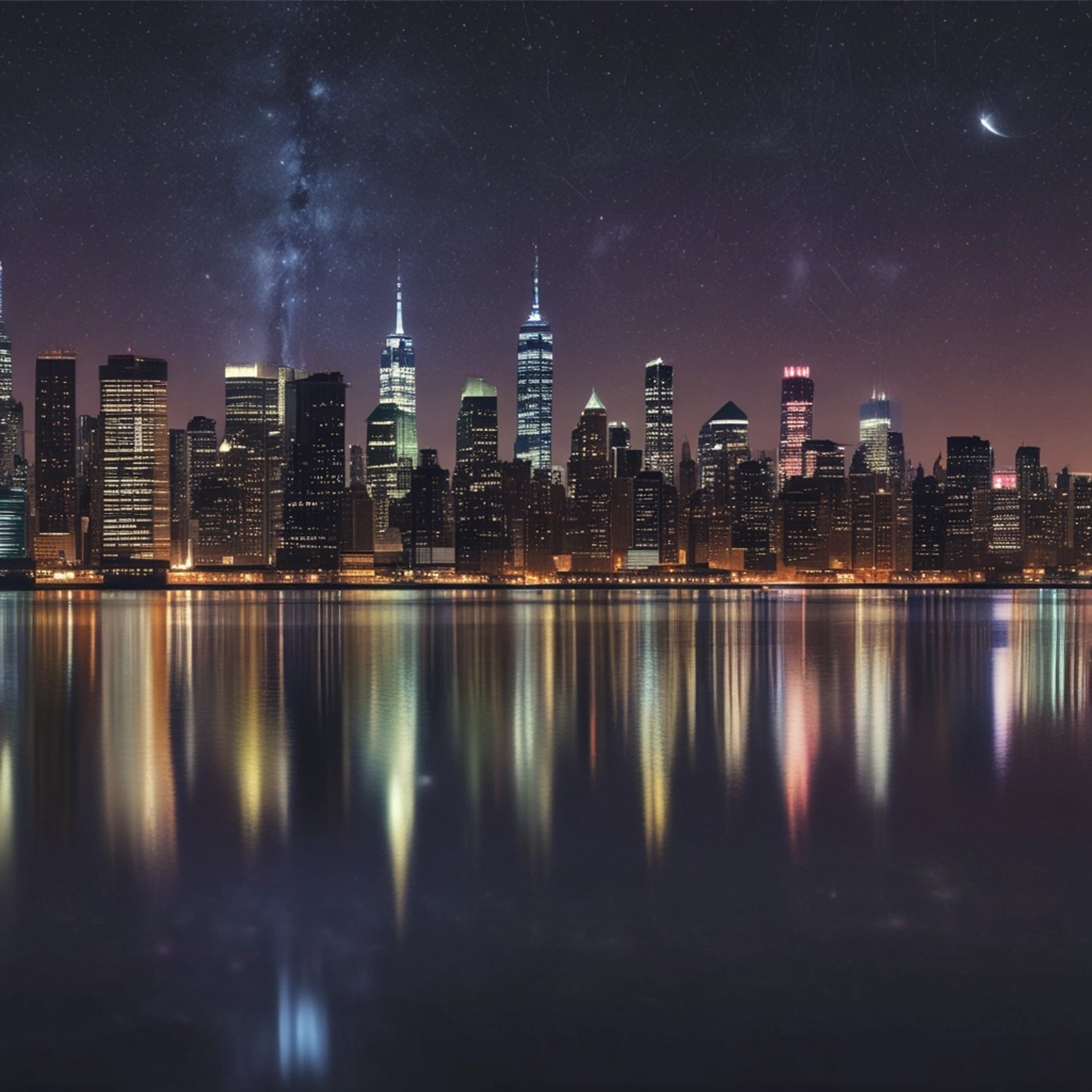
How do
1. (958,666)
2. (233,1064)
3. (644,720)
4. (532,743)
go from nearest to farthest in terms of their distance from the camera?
(233,1064) < (532,743) < (644,720) < (958,666)

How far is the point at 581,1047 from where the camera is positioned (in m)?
9.59

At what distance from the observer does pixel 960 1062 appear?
9.38 metres

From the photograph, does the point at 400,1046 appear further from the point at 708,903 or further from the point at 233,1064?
the point at 708,903

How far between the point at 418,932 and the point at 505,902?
137 centimetres

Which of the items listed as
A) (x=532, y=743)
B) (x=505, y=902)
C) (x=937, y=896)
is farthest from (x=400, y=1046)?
(x=532, y=743)

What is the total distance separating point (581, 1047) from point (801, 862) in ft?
21.4

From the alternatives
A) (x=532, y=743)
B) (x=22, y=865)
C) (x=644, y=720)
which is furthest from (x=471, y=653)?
(x=22, y=865)

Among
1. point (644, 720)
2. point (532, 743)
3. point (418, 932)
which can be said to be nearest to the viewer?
point (418, 932)

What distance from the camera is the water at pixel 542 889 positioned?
31.8ft

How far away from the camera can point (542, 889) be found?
14.1 m

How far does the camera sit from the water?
970cm

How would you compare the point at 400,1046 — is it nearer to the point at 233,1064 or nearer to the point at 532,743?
the point at 233,1064

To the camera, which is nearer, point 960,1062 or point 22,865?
point 960,1062

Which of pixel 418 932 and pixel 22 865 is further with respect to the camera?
pixel 22 865
